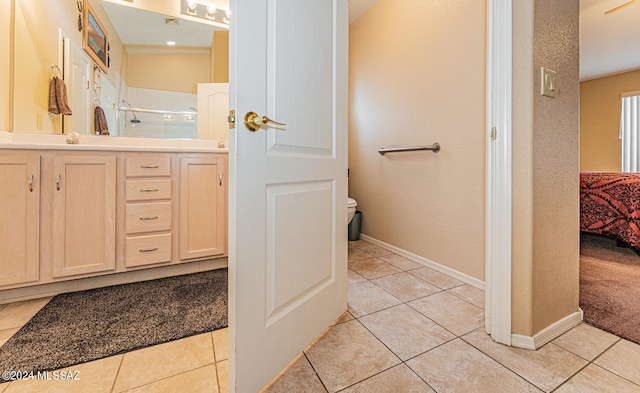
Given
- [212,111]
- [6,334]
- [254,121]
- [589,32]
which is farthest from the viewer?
[589,32]

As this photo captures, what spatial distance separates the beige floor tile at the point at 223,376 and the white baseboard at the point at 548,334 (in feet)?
3.83

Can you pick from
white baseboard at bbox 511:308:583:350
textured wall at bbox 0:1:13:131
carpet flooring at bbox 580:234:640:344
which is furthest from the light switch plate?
textured wall at bbox 0:1:13:131

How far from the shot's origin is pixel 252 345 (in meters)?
0.88

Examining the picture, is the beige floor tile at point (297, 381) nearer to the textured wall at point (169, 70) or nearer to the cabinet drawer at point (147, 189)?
the cabinet drawer at point (147, 189)

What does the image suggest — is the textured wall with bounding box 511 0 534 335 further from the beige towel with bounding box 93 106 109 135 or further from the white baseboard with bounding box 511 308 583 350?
the beige towel with bounding box 93 106 109 135

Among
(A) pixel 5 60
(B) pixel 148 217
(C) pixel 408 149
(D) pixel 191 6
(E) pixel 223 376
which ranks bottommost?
(E) pixel 223 376

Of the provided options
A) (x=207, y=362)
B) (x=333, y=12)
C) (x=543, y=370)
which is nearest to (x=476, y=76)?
(x=333, y=12)

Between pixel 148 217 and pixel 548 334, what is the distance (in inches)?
90.6

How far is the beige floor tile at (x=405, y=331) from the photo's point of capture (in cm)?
116

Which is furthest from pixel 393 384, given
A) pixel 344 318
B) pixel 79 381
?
pixel 79 381

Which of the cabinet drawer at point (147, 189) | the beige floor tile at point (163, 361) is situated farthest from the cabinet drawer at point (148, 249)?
the beige floor tile at point (163, 361)

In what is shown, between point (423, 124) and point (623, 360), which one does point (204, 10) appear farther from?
point (623, 360)

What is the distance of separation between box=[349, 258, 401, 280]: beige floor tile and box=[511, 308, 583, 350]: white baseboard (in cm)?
91

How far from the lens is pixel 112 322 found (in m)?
1.35
